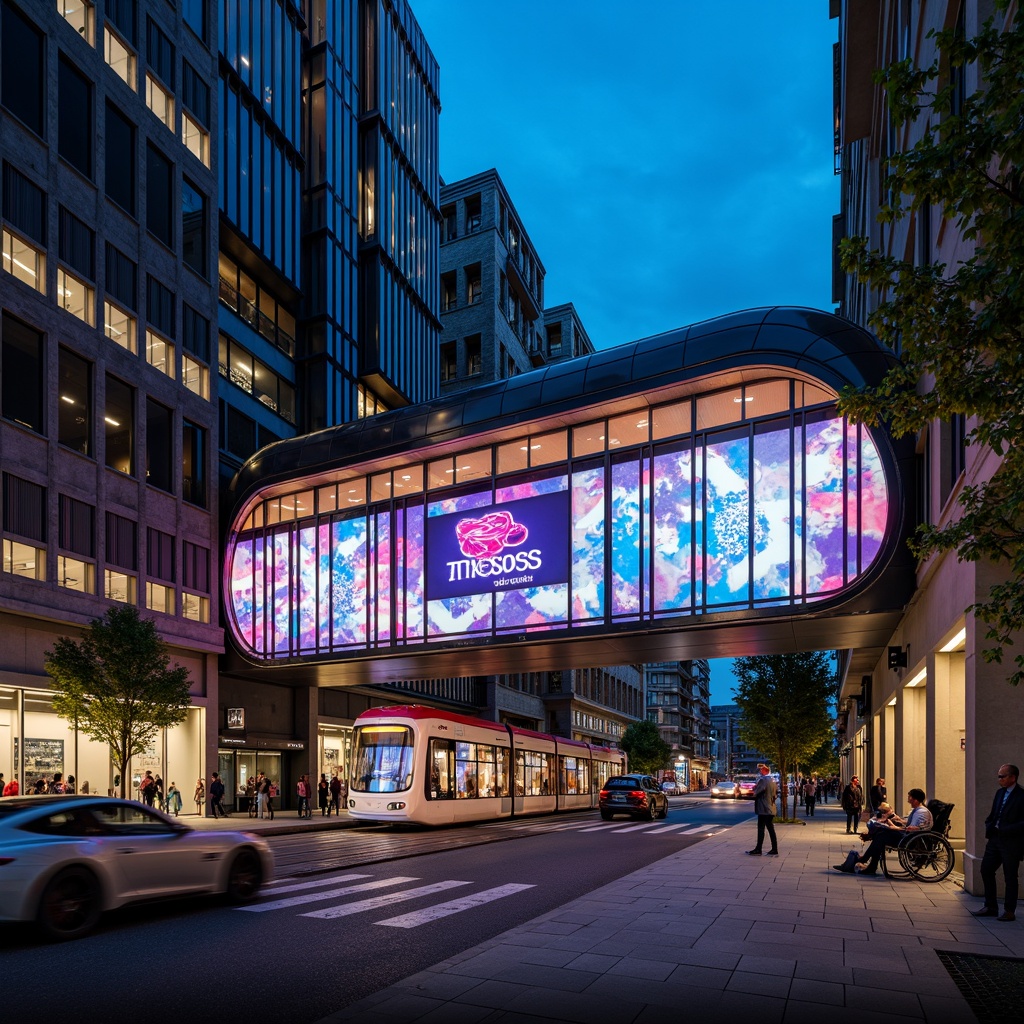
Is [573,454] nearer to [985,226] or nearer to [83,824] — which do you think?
[83,824]

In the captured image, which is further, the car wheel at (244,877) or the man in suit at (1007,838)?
the car wheel at (244,877)

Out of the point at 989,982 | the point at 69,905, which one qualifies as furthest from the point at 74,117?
the point at 989,982

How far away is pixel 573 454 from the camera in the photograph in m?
29.6

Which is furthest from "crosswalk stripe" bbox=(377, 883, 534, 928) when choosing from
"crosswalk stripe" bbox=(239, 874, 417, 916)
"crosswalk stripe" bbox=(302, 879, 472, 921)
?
"crosswalk stripe" bbox=(239, 874, 417, 916)

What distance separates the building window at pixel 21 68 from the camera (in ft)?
89.8

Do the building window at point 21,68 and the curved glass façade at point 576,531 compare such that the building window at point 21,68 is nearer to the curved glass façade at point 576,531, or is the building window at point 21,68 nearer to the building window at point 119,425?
the building window at point 119,425

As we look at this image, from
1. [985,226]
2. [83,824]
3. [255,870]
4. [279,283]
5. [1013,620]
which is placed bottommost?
[255,870]

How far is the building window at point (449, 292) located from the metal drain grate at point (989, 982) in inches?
2769

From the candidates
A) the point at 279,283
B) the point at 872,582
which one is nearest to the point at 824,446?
the point at 872,582

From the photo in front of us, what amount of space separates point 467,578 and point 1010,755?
65.0 ft

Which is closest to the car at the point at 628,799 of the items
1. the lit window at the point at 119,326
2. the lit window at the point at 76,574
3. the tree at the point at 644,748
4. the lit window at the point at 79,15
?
the lit window at the point at 76,574

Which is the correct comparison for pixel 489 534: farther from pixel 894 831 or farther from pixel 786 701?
pixel 894 831

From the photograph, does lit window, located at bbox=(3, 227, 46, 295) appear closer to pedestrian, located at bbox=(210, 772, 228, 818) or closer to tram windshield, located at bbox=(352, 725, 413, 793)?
tram windshield, located at bbox=(352, 725, 413, 793)

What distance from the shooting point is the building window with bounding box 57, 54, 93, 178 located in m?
29.8
